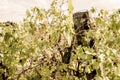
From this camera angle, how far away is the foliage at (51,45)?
3.62m

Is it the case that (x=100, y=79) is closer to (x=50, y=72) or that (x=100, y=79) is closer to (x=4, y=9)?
(x=50, y=72)

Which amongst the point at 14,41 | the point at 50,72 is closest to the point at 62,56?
the point at 50,72

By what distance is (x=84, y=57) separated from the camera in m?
3.25

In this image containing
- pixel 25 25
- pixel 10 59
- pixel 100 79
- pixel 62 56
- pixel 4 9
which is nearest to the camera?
pixel 100 79

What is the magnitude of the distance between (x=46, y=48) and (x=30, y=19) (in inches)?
23.8

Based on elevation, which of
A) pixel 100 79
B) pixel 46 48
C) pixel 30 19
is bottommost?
pixel 100 79

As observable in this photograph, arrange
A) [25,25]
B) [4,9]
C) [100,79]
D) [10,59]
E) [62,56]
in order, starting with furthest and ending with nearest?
[4,9]
[25,25]
[62,56]
[10,59]
[100,79]

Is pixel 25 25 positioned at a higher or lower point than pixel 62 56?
higher

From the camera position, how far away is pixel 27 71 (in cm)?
398

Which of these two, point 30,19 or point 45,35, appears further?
point 30,19

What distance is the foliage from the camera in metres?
3.62

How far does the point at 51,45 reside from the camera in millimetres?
3750

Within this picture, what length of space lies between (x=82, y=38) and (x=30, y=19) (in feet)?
2.38

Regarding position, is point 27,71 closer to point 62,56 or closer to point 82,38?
point 62,56
